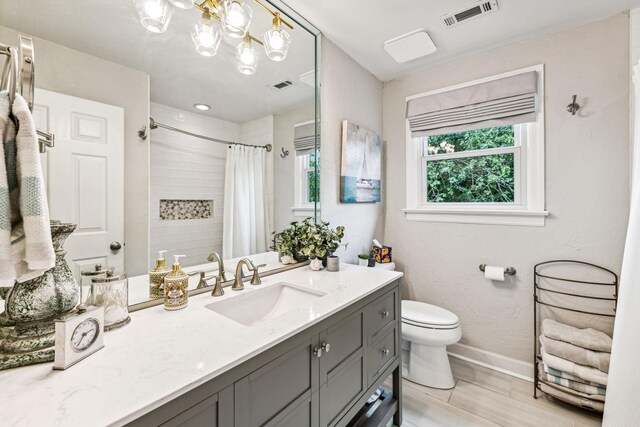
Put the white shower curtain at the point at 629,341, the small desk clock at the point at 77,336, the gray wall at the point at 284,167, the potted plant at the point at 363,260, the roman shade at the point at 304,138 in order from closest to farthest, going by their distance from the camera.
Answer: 1. the small desk clock at the point at 77,336
2. the white shower curtain at the point at 629,341
3. the gray wall at the point at 284,167
4. the roman shade at the point at 304,138
5. the potted plant at the point at 363,260

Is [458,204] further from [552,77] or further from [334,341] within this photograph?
[334,341]

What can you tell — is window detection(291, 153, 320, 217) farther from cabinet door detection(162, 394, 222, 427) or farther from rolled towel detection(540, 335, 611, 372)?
rolled towel detection(540, 335, 611, 372)

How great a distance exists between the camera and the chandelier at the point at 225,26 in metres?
1.17

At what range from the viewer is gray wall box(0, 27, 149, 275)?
3.13ft

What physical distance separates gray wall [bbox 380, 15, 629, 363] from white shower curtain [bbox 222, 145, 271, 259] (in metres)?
1.45

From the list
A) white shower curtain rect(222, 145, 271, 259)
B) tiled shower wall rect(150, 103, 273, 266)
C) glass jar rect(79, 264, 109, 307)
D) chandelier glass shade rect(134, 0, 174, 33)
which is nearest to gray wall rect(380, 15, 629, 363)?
white shower curtain rect(222, 145, 271, 259)

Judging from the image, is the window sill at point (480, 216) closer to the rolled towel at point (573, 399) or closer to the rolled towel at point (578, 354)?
the rolled towel at point (578, 354)

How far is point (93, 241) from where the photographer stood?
1047mm

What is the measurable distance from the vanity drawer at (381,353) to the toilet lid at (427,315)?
40cm

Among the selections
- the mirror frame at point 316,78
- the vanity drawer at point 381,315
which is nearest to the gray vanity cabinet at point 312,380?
the vanity drawer at point 381,315

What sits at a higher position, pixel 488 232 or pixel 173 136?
pixel 173 136

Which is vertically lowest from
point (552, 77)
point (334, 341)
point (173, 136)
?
point (334, 341)

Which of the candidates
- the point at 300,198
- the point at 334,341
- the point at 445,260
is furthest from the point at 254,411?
the point at 445,260

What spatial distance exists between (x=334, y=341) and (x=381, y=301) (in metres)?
0.43
